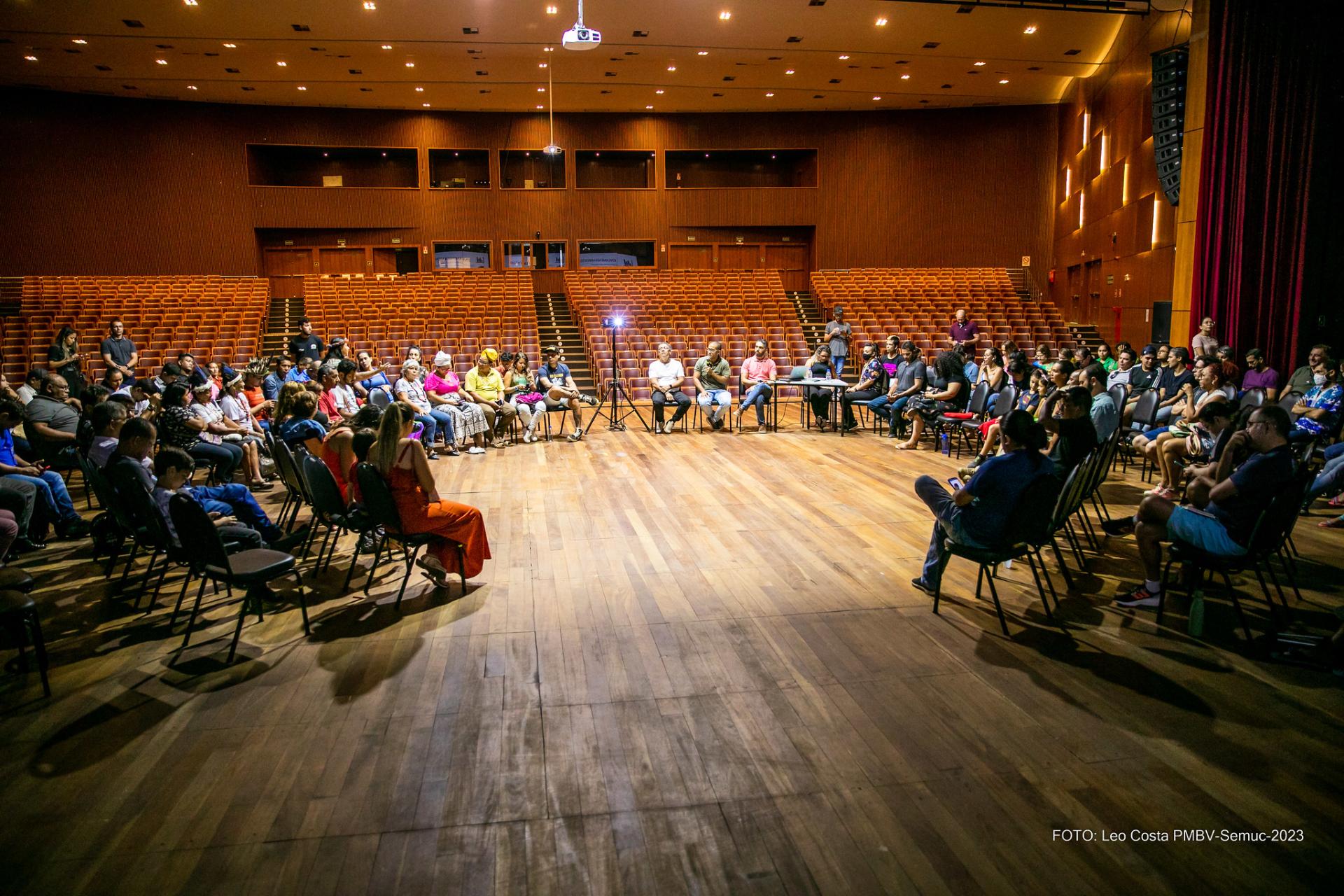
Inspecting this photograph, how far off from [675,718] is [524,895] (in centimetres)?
86

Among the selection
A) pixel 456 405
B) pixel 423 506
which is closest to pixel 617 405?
pixel 456 405

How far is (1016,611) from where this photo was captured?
3463 mm

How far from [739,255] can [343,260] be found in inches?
336

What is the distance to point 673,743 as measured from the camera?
243 centimetres

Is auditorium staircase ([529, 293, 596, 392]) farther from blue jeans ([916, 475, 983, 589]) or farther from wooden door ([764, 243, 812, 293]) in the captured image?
blue jeans ([916, 475, 983, 589])

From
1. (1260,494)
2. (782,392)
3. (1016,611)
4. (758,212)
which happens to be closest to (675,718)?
(1016,611)

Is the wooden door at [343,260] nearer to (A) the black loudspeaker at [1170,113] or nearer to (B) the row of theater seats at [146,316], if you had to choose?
(B) the row of theater seats at [146,316]

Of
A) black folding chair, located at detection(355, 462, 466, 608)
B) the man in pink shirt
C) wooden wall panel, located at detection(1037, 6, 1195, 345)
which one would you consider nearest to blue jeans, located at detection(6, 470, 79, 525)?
black folding chair, located at detection(355, 462, 466, 608)

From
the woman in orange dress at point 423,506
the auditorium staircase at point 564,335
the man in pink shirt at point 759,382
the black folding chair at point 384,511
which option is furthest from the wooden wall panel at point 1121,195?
the black folding chair at point 384,511

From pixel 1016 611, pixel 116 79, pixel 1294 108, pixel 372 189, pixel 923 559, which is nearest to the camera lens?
pixel 1016 611

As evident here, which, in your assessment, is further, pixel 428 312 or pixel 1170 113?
pixel 428 312

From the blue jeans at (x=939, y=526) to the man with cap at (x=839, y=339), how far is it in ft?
25.7

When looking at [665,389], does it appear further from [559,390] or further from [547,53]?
[547,53]

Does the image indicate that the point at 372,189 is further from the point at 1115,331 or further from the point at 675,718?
the point at 675,718
